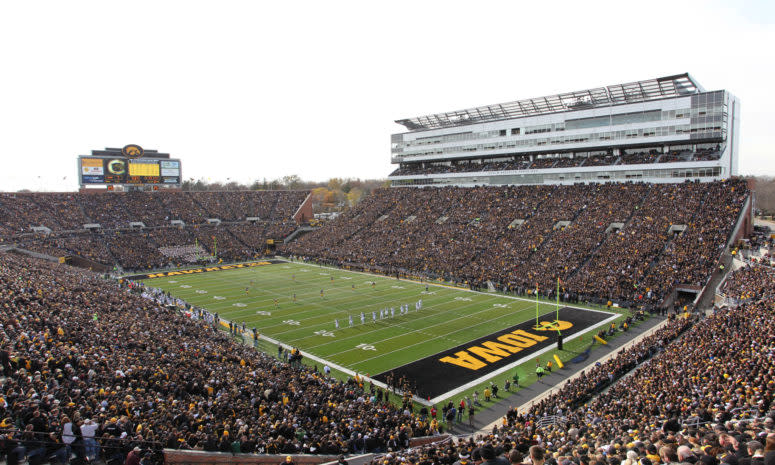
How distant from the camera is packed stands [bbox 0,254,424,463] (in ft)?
32.4

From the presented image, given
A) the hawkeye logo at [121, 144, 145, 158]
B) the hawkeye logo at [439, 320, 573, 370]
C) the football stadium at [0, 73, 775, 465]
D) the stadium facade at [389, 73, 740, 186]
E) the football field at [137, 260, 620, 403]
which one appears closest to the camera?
the football stadium at [0, 73, 775, 465]

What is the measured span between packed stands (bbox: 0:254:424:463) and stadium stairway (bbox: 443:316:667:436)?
2.73 meters

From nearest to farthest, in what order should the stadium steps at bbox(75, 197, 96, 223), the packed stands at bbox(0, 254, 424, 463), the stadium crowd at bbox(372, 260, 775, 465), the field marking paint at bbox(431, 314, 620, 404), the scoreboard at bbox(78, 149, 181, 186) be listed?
the stadium crowd at bbox(372, 260, 775, 465), the packed stands at bbox(0, 254, 424, 463), the field marking paint at bbox(431, 314, 620, 404), the stadium steps at bbox(75, 197, 96, 223), the scoreboard at bbox(78, 149, 181, 186)

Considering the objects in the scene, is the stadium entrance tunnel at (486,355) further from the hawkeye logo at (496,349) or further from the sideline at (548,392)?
the sideline at (548,392)

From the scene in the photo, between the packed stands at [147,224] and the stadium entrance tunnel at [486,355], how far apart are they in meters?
40.5

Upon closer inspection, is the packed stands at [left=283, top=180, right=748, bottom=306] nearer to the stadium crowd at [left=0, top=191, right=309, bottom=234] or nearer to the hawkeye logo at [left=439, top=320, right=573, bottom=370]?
the hawkeye logo at [left=439, top=320, right=573, bottom=370]

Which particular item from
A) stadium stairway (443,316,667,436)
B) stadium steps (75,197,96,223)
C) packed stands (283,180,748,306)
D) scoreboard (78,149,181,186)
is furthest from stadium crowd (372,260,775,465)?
scoreboard (78,149,181,186)

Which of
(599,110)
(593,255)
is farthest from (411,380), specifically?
(599,110)

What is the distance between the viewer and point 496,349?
24297 millimetres

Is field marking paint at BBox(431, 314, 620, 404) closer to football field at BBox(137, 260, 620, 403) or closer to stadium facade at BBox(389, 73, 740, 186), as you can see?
football field at BBox(137, 260, 620, 403)

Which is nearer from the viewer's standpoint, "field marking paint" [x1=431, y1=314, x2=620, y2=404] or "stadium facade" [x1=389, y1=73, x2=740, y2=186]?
"field marking paint" [x1=431, y1=314, x2=620, y2=404]

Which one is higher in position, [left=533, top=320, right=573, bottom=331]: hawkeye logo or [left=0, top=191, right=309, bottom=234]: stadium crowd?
[left=0, top=191, right=309, bottom=234]: stadium crowd

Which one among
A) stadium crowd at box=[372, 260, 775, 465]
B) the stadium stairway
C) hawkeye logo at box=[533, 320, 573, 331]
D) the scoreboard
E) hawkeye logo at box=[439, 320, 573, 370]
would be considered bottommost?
the stadium stairway

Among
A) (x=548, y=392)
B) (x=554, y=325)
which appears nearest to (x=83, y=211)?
(x=554, y=325)
